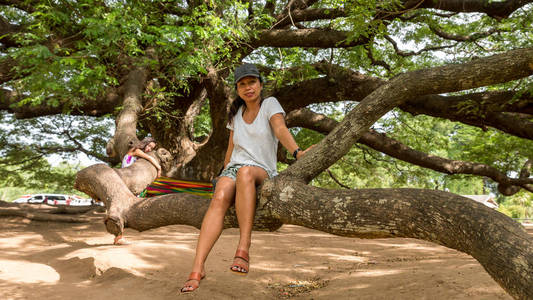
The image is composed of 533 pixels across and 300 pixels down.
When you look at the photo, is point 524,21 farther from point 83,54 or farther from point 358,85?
point 83,54

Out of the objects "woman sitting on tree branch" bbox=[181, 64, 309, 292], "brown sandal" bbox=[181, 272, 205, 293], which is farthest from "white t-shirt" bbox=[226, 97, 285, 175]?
"brown sandal" bbox=[181, 272, 205, 293]

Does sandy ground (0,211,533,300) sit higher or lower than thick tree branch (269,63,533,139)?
lower

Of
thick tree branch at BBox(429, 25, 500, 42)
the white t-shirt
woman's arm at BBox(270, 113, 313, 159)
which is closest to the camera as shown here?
woman's arm at BBox(270, 113, 313, 159)

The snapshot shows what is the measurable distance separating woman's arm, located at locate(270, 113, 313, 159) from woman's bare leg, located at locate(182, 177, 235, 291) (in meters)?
0.48

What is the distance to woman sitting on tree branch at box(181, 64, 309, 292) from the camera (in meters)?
2.39

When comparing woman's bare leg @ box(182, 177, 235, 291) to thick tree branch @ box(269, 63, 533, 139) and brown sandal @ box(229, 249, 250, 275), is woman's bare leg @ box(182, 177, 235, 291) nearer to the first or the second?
brown sandal @ box(229, 249, 250, 275)

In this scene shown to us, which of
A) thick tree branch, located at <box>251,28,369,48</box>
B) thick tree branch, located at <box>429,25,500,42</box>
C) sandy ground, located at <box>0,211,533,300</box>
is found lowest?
sandy ground, located at <box>0,211,533,300</box>

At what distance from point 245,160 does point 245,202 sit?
420mm

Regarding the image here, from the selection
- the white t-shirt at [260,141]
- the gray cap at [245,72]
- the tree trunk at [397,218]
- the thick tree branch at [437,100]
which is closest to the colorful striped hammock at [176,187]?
the thick tree branch at [437,100]

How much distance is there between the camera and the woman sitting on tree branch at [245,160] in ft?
7.83

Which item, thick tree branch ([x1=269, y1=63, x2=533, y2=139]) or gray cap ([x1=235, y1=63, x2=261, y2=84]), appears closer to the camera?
gray cap ([x1=235, y1=63, x2=261, y2=84])

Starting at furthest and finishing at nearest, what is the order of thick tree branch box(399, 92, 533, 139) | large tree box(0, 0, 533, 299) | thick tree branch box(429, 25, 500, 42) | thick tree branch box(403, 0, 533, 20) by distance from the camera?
thick tree branch box(429, 25, 500, 42), thick tree branch box(399, 92, 533, 139), thick tree branch box(403, 0, 533, 20), large tree box(0, 0, 533, 299)

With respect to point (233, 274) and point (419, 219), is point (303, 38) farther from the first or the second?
point (419, 219)

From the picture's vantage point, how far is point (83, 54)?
4.98 meters
